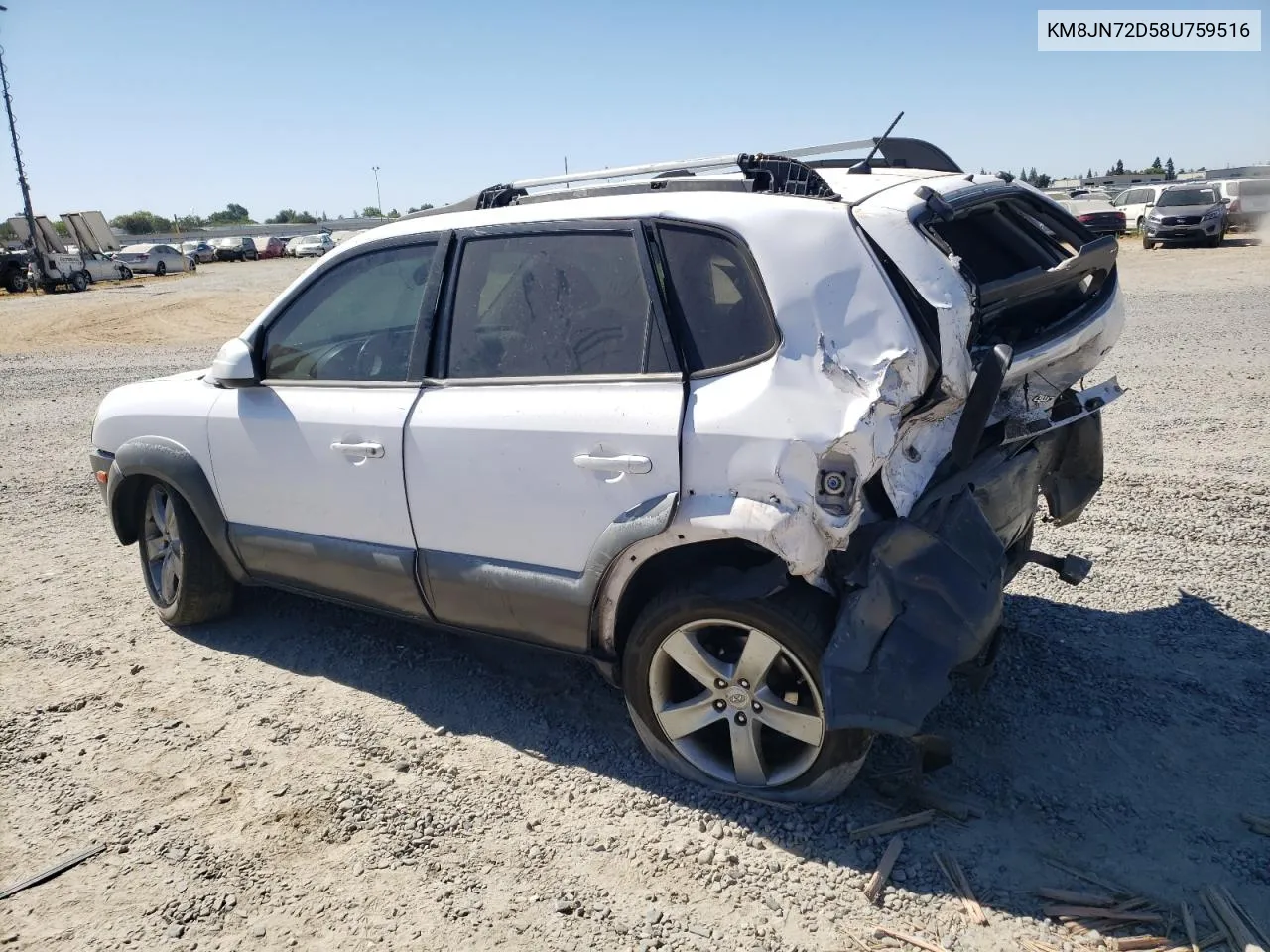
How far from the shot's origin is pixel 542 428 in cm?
324

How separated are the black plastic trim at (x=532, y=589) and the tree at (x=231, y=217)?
110 m

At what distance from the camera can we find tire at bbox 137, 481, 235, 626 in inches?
179

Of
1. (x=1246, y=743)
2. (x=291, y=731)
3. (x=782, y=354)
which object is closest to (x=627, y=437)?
(x=782, y=354)

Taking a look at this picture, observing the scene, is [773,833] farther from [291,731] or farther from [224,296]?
[224,296]

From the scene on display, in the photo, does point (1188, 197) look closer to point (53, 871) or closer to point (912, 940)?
point (912, 940)

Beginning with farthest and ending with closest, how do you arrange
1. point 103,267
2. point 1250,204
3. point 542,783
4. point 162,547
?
1. point 103,267
2. point 1250,204
3. point 162,547
4. point 542,783

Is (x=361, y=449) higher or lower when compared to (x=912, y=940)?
higher

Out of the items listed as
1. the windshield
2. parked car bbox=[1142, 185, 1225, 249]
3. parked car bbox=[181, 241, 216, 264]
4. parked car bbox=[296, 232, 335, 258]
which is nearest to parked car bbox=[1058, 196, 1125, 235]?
parked car bbox=[1142, 185, 1225, 249]

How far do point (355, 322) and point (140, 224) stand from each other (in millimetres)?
89820

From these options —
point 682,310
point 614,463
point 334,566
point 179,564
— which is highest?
point 682,310

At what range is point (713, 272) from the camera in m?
3.10

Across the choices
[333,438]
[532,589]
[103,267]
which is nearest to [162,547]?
[333,438]

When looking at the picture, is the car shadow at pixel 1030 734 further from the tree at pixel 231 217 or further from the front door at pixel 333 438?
the tree at pixel 231 217

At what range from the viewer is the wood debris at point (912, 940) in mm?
2533
